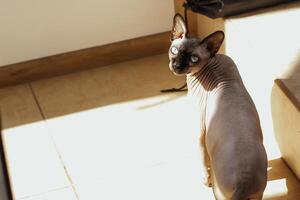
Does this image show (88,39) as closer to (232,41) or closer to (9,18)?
(9,18)

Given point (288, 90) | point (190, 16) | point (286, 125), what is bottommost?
point (286, 125)

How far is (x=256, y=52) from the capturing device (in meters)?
1.61

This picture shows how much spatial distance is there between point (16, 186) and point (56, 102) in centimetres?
48

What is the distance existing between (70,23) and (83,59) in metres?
0.16

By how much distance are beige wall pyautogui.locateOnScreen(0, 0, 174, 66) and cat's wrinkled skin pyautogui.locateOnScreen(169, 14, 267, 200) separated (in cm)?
78

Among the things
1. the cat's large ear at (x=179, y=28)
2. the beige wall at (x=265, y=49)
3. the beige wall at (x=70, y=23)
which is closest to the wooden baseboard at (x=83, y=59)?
the beige wall at (x=70, y=23)

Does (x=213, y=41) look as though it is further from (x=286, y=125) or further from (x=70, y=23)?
(x=70, y=23)

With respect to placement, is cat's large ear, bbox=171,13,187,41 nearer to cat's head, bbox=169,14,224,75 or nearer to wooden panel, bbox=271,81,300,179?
cat's head, bbox=169,14,224,75

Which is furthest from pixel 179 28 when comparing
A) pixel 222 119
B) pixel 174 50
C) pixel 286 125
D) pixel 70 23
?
pixel 70 23

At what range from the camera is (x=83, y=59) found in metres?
2.20

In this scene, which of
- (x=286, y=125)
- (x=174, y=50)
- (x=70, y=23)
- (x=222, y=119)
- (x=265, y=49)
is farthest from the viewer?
Answer: (x=70, y=23)

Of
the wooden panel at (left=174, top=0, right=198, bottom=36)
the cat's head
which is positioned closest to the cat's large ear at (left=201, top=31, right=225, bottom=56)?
the cat's head

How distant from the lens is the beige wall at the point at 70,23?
2055 mm

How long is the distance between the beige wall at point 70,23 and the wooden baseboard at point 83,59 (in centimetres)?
2
